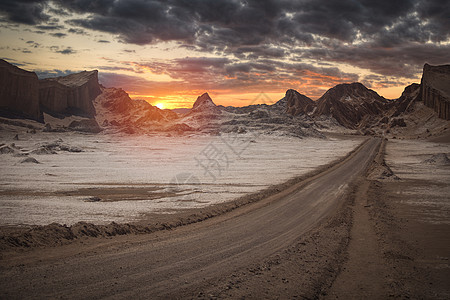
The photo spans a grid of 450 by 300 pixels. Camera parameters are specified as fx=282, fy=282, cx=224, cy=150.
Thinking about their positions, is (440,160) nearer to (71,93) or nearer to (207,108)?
(71,93)

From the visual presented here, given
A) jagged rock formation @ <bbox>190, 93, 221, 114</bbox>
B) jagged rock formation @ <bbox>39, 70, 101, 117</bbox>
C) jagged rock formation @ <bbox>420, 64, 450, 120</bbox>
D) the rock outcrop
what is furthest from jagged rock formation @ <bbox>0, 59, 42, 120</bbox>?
jagged rock formation @ <bbox>420, 64, 450, 120</bbox>

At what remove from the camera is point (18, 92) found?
336 ft

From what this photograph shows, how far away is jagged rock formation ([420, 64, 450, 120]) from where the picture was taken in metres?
129

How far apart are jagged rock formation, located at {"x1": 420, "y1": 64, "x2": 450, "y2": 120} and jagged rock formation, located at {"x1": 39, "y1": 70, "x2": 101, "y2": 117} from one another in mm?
164048

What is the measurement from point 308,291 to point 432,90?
564ft

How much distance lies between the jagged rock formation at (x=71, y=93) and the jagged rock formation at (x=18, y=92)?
27.5ft

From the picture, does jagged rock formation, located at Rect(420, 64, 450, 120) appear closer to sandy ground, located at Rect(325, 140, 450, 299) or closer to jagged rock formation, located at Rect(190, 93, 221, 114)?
jagged rock formation, located at Rect(190, 93, 221, 114)

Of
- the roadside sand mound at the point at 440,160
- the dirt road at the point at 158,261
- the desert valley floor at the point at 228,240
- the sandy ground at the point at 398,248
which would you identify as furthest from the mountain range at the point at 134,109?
the sandy ground at the point at 398,248

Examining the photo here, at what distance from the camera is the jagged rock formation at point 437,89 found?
129 m

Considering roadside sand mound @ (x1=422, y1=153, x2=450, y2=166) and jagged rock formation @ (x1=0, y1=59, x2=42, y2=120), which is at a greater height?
jagged rock formation @ (x1=0, y1=59, x2=42, y2=120)

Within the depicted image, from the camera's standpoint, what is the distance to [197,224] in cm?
1524

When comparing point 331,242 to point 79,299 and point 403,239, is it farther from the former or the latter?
point 79,299

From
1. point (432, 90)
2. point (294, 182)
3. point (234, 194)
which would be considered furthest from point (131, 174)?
point (432, 90)

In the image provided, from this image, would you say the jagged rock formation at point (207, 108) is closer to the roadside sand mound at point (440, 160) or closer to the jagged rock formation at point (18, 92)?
the jagged rock formation at point (18, 92)
